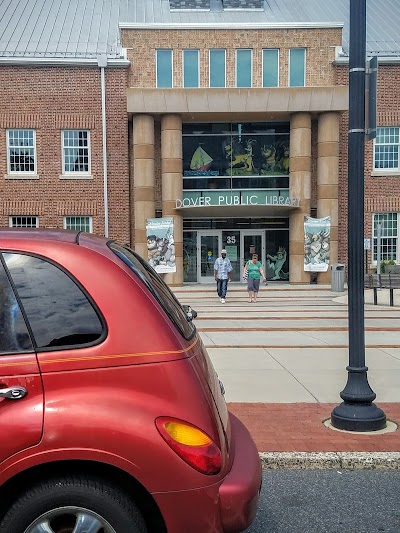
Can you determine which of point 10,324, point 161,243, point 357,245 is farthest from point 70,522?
point 161,243

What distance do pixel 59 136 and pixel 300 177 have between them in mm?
10646

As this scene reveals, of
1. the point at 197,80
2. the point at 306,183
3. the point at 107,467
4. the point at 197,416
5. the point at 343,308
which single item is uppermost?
the point at 197,80

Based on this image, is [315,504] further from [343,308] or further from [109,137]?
[109,137]

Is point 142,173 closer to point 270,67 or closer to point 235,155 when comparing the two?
point 235,155

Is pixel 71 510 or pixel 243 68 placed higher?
pixel 243 68

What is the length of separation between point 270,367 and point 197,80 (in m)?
19.0

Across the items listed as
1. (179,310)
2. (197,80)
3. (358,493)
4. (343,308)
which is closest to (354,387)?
(358,493)

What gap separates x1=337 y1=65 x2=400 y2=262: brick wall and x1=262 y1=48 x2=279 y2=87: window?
2.84m

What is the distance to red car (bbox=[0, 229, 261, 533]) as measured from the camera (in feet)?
7.36

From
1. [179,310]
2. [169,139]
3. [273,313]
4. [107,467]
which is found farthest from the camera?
[169,139]

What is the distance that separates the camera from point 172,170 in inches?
923

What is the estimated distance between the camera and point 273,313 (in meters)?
14.5

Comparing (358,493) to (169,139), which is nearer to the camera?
(358,493)

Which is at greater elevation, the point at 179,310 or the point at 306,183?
the point at 306,183
